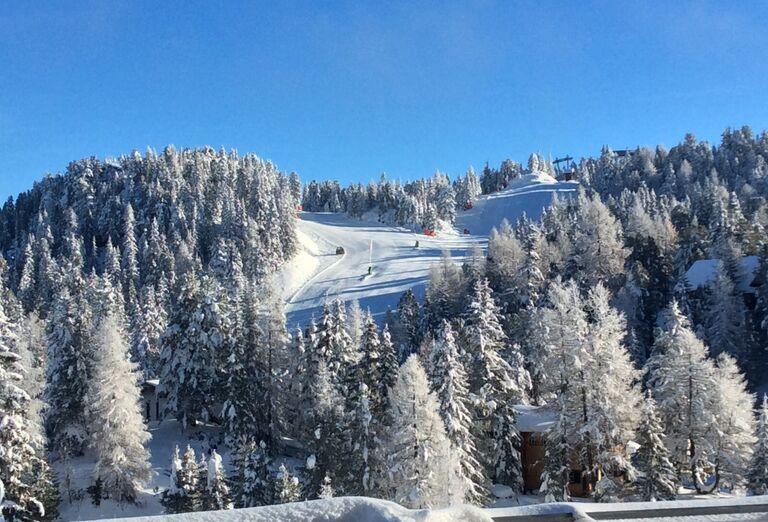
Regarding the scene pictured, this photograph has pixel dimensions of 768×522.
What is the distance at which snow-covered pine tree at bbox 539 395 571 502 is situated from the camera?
30.2 meters

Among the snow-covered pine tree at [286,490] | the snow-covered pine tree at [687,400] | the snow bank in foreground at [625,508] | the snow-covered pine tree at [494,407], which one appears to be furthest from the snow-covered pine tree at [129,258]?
the snow bank in foreground at [625,508]

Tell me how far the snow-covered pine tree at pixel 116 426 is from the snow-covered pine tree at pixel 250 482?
7.25 m

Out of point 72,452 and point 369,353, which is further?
point 72,452

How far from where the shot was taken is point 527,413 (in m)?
41.3

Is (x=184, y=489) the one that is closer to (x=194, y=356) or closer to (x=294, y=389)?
(x=294, y=389)

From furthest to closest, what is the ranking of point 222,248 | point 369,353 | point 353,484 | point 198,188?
point 198,188 → point 222,248 → point 369,353 → point 353,484

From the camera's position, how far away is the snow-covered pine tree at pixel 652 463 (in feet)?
99.6

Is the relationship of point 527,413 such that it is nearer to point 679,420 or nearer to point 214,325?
point 679,420

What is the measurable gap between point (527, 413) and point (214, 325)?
26161mm

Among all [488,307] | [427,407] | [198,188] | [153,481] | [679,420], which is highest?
[198,188]

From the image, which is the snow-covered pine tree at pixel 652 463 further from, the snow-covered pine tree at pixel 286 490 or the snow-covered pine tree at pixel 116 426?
the snow-covered pine tree at pixel 116 426

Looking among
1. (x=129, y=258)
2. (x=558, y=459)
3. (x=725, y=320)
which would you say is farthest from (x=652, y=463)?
(x=129, y=258)

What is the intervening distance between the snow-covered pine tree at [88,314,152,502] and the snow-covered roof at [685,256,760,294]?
62.0 meters

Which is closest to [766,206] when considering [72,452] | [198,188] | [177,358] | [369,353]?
[369,353]
